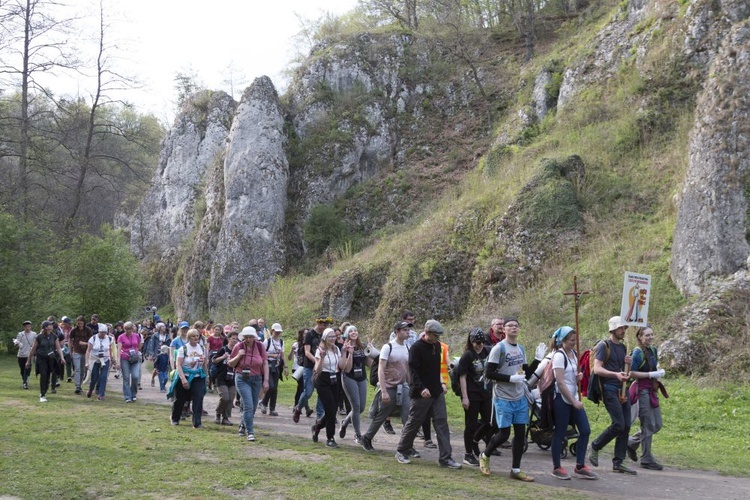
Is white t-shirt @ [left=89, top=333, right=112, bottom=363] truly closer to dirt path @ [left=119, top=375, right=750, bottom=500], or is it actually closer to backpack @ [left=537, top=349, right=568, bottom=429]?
dirt path @ [left=119, top=375, right=750, bottom=500]

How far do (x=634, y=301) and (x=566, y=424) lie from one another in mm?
3109

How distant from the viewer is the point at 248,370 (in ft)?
35.1

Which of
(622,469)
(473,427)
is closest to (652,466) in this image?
(622,469)

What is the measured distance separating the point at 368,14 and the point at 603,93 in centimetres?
2818

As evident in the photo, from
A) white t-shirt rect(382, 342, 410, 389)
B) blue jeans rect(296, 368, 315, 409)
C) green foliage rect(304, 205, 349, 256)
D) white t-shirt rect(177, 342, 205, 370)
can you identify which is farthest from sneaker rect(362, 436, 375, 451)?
green foliage rect(304, 205, 349, 256)

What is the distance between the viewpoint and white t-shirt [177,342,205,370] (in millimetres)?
11539

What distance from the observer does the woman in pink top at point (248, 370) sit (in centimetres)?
1067

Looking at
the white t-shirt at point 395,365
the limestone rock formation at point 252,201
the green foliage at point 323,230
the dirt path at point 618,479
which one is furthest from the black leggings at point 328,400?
→ the limestone rock formation at point 252,201

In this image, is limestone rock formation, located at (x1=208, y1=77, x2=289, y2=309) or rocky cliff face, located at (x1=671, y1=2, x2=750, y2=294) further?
limestone rock formation, located at (x1=208, y1=77, x2=289, y2=309)

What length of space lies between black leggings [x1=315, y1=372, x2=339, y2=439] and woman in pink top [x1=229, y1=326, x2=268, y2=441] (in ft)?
3.93

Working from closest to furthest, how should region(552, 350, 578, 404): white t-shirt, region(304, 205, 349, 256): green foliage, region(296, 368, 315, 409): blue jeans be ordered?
region(552, 350, 578, 404): white t-shirt
region(296, 368, 315, 409): blue jeans
region(304, 205, 349, 256): green foliage

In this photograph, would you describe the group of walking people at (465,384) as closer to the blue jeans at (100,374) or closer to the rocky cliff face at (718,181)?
the blue jeans at (100,374)

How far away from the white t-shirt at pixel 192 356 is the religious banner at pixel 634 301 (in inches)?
272

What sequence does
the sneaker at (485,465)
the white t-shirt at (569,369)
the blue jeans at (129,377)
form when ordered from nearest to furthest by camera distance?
the white t-shirt at (569,369) < the sneaker at (485,465) < the blue jeans at (129,377)
